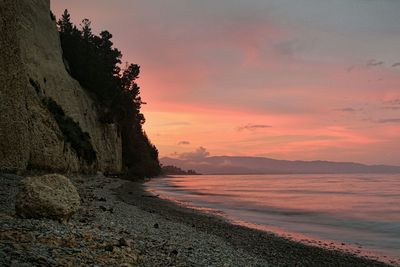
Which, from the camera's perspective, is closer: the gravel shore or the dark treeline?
the gravel shore

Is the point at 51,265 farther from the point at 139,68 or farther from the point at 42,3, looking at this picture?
the point at 139,68

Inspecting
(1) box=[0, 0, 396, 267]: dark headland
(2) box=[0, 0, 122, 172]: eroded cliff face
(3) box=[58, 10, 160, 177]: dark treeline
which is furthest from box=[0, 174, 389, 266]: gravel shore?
(3) box=[58, 10, 160, 177]: dark treeline

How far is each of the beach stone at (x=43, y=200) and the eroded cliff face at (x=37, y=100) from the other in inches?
493

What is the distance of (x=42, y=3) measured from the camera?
42.4m

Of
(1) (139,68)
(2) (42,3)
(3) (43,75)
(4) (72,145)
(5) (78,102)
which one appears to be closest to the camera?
(3) (43,75)

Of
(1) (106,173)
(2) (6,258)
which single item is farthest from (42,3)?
(2) (6,258)

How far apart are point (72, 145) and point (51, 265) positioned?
34760mm

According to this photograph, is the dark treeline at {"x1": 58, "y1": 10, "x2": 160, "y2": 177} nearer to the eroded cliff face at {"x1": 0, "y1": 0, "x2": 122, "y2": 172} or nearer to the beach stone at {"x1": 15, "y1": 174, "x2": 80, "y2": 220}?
the eroded cliff face at {"x1": 0, "y1": 0, "x2": 122, "y2": 172}

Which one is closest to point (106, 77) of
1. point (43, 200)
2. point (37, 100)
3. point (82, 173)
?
point (82, 173)

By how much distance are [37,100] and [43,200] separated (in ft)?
79.2

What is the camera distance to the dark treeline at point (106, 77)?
55.0m

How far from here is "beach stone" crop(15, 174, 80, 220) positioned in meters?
10.0

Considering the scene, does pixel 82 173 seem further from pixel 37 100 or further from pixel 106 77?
pixel 106 77

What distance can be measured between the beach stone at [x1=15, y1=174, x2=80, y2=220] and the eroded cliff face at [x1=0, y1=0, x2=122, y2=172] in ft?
41.1
